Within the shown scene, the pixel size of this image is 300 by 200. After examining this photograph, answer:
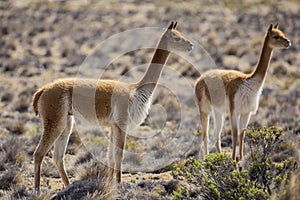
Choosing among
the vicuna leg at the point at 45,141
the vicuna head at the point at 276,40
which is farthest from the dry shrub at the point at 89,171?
the vicuna head at the point at 276,40

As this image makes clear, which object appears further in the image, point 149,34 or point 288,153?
point 149,34

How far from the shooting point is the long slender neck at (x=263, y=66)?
8477mm

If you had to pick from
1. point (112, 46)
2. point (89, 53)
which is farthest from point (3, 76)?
point (112, 46)

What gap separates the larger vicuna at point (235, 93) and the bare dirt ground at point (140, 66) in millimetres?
995

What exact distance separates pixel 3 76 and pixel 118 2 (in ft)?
79.3

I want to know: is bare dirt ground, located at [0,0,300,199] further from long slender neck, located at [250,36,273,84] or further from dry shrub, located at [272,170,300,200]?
dry shrub, located at [272,170,300,200]

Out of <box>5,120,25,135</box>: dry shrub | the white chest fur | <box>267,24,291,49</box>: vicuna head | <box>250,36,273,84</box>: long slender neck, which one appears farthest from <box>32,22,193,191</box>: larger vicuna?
<box>5,120,25,135</box>: dry shrub

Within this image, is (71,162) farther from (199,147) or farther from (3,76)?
(3,76)

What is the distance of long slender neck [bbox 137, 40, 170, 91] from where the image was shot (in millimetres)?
7414

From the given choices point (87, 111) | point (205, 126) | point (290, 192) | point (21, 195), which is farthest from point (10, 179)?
point (290, 192)

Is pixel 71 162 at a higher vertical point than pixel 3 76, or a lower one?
lower

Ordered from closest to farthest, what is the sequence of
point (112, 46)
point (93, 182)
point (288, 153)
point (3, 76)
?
point (93, 182) → point (288, 153) → point (3, 76) → point (112, 46)

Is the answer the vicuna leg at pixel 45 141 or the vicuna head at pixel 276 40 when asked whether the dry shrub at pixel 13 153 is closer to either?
the vicuna leg at pixel 45 141

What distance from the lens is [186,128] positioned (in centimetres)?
1129
